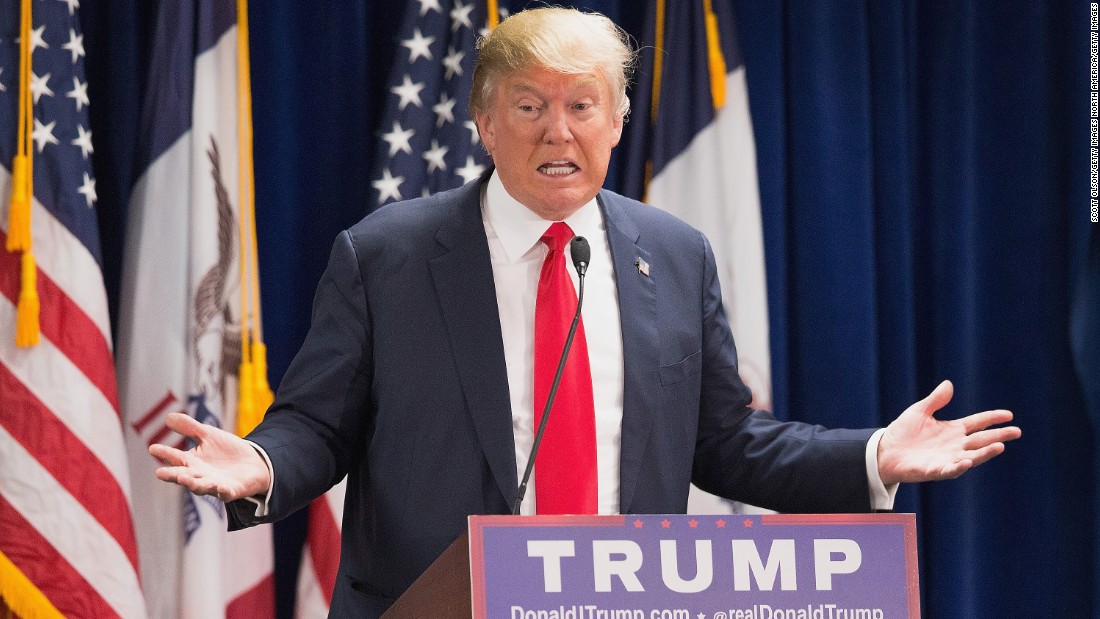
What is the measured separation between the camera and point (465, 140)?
3439 millimetres

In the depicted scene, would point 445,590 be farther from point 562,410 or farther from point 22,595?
point 22,595

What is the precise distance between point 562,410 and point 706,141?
1.74m

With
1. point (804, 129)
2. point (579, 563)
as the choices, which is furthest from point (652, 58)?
point (579, 563)

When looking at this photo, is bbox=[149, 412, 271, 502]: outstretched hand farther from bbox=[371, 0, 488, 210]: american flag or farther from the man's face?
bbox=[371, 0, 488, 210]: american flag

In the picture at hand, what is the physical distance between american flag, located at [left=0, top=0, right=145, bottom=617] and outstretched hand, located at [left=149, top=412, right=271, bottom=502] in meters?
1.43

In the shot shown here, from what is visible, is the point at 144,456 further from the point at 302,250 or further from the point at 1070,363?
the point at 1070,363

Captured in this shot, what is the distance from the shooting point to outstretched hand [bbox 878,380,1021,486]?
184 cm

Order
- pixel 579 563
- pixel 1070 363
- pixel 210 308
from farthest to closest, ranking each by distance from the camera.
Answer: pixel 1070 363 < pixel 210 308 < pixel 579 563

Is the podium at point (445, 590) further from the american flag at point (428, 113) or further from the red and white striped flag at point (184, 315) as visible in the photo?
the american flag at point (428, 113)

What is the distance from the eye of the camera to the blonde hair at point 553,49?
2109mm

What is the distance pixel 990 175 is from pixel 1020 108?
0.22 metres

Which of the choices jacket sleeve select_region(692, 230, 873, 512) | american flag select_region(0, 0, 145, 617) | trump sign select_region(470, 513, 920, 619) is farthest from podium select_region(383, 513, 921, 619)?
american flag select_region(0, 0, 145, 617)

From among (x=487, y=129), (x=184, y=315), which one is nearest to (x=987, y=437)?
(x=487, y=129)

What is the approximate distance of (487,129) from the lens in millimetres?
2234
